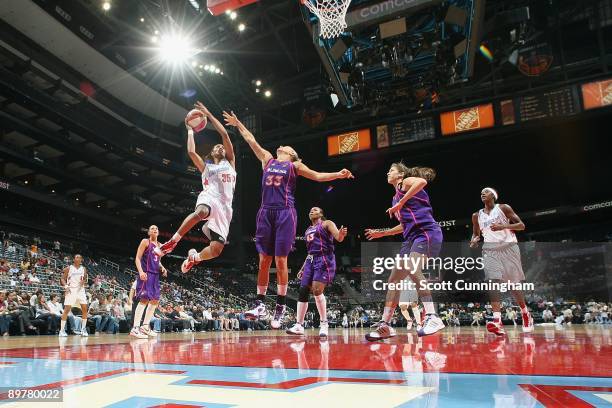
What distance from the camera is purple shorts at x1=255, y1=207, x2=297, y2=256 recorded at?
4.90 m

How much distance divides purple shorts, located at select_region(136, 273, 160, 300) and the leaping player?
257cm

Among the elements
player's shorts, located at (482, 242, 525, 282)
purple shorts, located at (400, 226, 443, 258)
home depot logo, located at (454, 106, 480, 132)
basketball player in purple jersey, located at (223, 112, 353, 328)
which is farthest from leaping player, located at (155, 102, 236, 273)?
home depot logo, located at (454, 106, 480, 132)

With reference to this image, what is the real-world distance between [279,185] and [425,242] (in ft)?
5.61

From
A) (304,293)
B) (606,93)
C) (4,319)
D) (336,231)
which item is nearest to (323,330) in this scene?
(304,293)

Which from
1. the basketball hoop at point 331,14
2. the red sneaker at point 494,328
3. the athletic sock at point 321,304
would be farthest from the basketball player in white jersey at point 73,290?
the red sneaker at point 494,328

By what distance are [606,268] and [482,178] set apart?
629 centimetres

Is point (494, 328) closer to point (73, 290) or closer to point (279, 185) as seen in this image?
point (279, 185)

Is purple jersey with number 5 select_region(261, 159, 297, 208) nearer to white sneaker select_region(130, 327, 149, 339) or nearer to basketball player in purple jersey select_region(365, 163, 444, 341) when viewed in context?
basketball player in purple jersey select_region(365, 163, 444, 341)

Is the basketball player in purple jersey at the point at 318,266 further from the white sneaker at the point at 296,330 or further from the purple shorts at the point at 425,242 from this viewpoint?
the purple shorts at the point at 425,242

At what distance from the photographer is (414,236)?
472 centimetres

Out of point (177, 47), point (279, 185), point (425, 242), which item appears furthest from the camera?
point (177, 47)

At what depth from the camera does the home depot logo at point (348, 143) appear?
1948 centimetres

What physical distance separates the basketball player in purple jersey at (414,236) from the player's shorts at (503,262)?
1.68m

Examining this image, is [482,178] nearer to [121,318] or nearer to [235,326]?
[235,326]
